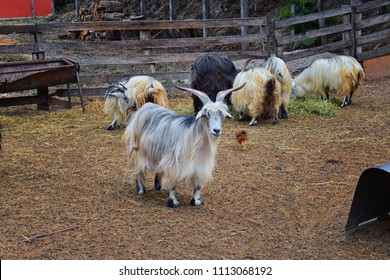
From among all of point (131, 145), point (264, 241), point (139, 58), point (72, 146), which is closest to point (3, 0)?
point (139, 58)

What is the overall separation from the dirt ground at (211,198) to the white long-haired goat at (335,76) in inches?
37.2

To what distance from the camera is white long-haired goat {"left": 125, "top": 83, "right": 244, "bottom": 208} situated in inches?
247

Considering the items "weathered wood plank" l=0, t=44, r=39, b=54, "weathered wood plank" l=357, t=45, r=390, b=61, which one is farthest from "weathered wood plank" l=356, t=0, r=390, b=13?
"weathered wood plank" l=0, t=44, r=39, b=54

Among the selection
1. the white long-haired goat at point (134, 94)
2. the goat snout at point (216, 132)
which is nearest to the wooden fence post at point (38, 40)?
the white long-haired goat at point (134, 94)

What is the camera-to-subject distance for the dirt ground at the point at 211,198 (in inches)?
214

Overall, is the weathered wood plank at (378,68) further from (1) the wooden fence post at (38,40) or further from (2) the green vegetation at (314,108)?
(1) the wooden fence post at (38,40)

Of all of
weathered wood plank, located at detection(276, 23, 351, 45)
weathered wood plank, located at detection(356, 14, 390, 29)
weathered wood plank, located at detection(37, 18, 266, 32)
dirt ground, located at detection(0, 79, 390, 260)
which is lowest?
dirt ground, located at detection(0, 79, 390, 260)

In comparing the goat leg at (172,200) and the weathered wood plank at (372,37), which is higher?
the weathered wood plank at (372,37)

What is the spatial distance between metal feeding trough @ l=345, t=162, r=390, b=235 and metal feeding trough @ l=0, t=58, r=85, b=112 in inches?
277

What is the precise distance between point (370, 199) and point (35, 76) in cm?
708

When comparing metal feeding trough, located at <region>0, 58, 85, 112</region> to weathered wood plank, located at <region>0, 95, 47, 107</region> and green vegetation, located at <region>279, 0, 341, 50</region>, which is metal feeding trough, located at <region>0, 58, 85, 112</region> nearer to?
weathered wood plank, located at <region>0, 95, 47, 107</region>

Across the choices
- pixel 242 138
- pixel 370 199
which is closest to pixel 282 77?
pixel 242 138

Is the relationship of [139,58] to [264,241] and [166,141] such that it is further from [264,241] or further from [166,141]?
[264,241]

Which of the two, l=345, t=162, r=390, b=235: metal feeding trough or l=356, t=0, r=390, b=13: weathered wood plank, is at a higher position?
l=356, t=0, r=390, b=13: weathered wood plank
